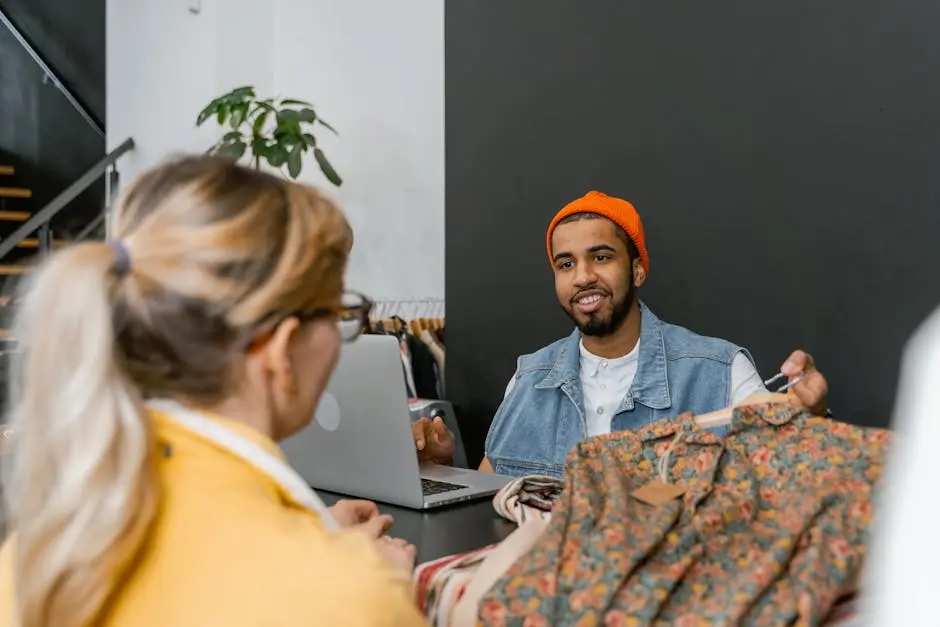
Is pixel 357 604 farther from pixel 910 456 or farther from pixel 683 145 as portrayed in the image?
pixel 683 145

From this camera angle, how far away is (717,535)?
1.11m

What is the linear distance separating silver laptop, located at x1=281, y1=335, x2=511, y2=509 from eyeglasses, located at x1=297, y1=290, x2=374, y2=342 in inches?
18.3

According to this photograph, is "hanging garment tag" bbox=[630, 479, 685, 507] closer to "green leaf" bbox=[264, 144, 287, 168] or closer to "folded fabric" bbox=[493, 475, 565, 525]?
"folded fabric" bbox=[493, 475, 565, 525]

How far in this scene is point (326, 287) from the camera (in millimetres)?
976

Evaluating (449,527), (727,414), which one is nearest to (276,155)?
(449,527)

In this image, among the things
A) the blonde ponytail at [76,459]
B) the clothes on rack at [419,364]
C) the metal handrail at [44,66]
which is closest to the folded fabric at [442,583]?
the blonde ponytail at [76,459]

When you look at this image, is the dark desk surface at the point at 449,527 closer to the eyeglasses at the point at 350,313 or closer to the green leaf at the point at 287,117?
the eyeglasses at the point at 350,313

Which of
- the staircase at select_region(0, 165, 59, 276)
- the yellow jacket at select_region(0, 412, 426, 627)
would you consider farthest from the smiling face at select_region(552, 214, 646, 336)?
the staircase at select_region(0, 165, 59, 276)

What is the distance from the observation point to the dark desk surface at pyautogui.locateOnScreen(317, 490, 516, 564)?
1367 mm

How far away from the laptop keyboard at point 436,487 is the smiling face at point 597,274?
0.77m

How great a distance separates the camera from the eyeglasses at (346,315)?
94 centimetres

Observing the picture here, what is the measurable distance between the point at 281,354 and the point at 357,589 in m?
0.26

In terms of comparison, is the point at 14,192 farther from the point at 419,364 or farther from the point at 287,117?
the point at 419,364

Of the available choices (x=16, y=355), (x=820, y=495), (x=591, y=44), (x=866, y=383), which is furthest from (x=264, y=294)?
(x=591, y=44)
